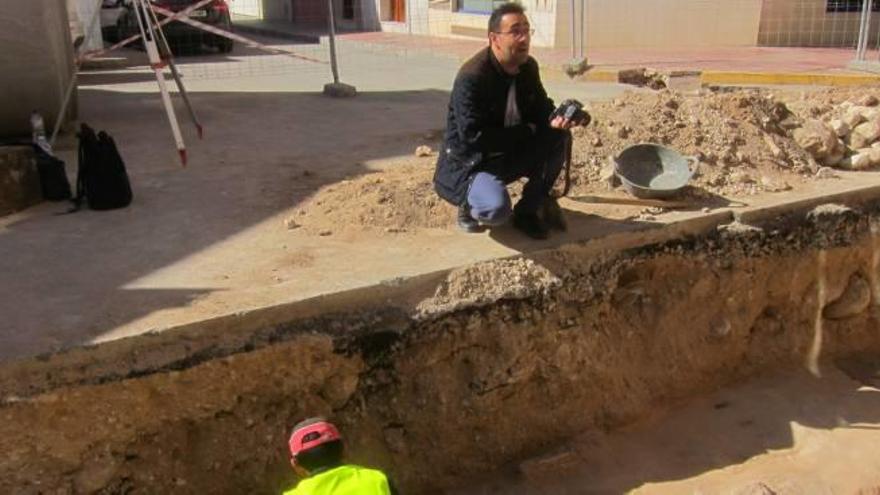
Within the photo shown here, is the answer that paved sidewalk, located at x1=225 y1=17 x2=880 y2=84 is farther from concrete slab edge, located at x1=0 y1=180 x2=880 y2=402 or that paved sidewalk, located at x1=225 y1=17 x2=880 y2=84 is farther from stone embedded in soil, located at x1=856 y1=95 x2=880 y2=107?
concrete slab edge, located at x1=0 y1=180 x2=880 y2=402

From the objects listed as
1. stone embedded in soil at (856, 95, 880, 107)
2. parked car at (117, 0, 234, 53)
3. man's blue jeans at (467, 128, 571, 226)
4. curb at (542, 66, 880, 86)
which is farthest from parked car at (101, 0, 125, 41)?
man's blue jeans at (467, 128, 571, 226)

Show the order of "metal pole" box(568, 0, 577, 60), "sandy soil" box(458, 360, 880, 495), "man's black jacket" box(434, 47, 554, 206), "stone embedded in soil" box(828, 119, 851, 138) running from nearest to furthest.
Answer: "man's black jacket" box(434, 47, 554, 206), "sandy soil" box(458, 360, 880, 495), "stone embedded in soil" box(828, 119, 851, 138), "metal pole" box(568, 0, 577, 60)

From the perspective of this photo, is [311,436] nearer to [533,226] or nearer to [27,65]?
[533,226]

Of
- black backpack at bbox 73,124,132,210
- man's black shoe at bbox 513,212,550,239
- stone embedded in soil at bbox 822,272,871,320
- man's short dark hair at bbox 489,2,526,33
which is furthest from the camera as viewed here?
stone embedded in soil at bbox 822,272,871,320

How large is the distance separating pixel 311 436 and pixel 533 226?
6.82 feet

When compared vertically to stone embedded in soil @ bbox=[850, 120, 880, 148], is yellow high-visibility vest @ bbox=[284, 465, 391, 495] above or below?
below

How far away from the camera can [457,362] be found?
4.58 metres

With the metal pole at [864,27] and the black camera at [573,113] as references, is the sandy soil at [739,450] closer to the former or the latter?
the black camera at [573,113]

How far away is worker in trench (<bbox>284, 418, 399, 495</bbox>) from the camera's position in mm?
2973

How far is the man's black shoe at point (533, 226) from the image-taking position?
4.82 m

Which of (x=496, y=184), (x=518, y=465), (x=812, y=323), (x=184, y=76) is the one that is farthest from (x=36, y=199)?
(x=184, y=76)

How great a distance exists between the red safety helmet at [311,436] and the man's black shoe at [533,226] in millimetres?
1955

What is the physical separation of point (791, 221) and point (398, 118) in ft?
13.3

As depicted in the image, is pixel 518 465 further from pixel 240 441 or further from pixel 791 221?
pixel 791 221
